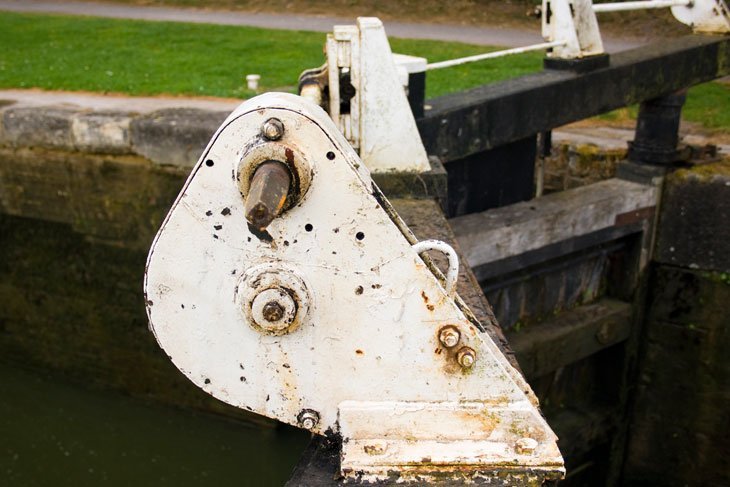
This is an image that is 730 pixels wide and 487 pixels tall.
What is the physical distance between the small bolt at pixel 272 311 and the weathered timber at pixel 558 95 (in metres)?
2.12

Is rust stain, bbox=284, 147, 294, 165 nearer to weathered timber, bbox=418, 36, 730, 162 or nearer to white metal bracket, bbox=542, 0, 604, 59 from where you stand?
weathered timber, bbox=418, 36, 730, 162

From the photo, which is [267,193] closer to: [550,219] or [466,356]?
[466,356]

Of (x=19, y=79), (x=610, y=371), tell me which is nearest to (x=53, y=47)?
(x=19, y=79)

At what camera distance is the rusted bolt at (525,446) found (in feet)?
6.18

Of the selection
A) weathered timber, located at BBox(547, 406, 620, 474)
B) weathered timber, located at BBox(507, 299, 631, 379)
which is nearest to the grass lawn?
weathered timber, located at BBox(507, 299, 631, 379)

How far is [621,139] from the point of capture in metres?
6.17

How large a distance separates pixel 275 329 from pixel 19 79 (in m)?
6.41

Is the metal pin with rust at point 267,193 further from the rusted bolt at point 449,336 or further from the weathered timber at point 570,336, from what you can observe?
the weathered timber at point 570,336

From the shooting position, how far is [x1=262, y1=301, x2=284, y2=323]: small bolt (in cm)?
182

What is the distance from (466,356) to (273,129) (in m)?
0.66

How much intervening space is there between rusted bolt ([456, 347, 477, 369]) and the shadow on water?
398cm

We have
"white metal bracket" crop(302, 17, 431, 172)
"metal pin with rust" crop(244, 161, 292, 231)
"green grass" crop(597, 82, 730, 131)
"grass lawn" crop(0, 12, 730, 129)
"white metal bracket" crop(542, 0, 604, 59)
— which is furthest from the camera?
"grass lawn" crop(0, 12, 730, 129)

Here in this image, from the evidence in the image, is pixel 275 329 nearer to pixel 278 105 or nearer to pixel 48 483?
pixel 278 105

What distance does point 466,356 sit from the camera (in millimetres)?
1885
